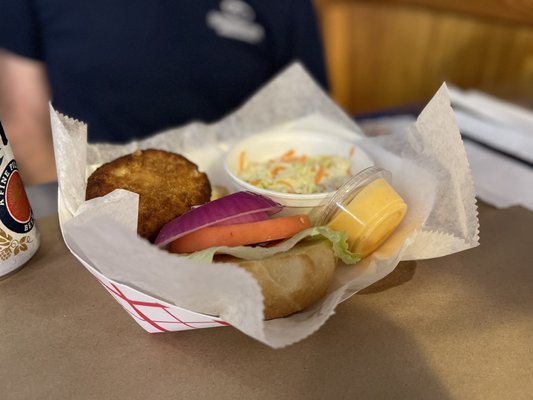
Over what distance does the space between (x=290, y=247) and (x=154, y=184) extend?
31cm

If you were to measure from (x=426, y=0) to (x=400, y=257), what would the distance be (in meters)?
2.31

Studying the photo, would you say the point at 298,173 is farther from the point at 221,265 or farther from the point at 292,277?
the point at 221,265

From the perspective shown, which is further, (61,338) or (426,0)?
(426,0)

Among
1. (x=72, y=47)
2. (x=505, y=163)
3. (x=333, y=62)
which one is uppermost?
(x=72, y=47)

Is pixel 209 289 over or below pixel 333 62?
over

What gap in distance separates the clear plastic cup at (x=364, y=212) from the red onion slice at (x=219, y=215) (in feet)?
0.38

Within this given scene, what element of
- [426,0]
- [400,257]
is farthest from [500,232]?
[426,0]

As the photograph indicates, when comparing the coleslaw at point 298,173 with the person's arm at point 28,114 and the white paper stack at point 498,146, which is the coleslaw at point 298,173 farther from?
the person's arm at point 28,114

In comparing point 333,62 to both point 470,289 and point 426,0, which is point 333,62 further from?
point 470,289

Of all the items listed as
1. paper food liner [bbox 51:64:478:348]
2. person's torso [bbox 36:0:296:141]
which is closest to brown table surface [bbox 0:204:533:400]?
paper food liner [bbox 51:64:478:348]

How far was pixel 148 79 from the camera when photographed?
1.74 metres

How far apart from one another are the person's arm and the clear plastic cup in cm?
119

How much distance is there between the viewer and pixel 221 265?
60 cm

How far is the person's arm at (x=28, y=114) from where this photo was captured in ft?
5.53
